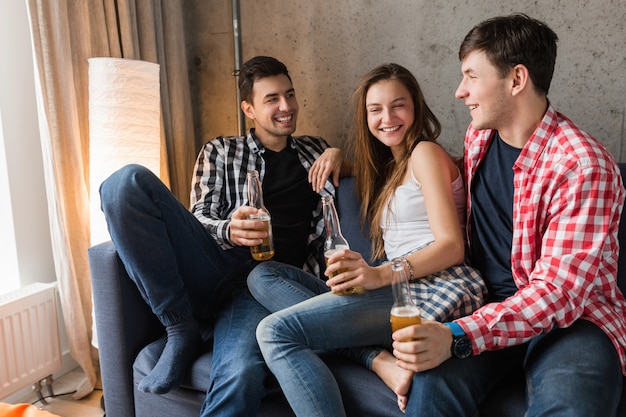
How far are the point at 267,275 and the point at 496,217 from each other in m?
0.72

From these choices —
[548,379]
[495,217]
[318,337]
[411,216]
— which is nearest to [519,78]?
[495,217]

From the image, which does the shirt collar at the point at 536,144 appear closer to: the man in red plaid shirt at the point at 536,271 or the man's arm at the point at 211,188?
the man in red plaid shirt at the point at 536,271

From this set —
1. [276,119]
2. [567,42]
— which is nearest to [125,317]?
[276,119]

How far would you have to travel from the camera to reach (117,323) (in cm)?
183

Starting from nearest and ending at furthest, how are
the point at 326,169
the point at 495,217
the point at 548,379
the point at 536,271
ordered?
1. the point at 548,379
2. the point at 536,271
3. the point at 495,217
4. the point at 326,169

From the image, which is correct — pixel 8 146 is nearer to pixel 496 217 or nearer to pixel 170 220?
pixel 170 220

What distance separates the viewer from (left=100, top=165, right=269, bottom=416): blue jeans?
1566mm

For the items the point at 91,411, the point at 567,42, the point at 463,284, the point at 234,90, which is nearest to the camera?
the point at 463,284

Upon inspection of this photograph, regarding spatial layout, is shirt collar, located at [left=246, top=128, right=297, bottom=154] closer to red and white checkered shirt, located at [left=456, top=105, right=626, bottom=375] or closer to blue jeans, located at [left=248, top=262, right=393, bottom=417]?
blue jeans, located at [left=248, top=262, right=393, bottom=417]

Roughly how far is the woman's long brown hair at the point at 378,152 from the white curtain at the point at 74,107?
3.27ft

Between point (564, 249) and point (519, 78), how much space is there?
18.4 inches

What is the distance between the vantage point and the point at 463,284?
5.19ft

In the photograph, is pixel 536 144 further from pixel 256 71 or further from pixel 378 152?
pixel 256 71

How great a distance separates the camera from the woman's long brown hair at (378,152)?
189cm
